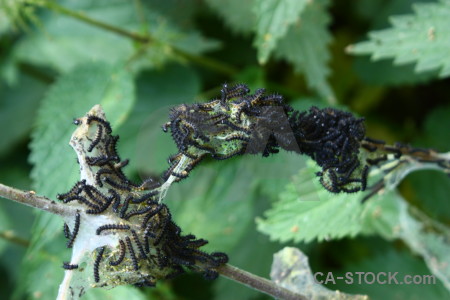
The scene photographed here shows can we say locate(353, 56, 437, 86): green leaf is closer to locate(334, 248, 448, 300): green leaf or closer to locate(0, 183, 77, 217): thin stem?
locate(334, 248, 448, 300): green leaf

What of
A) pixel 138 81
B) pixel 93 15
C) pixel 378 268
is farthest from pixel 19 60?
pixel 378 268

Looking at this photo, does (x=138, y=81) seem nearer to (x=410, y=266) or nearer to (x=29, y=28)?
(x=29, y=28)

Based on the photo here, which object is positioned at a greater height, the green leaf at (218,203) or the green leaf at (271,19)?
the green leaf at (271,19)

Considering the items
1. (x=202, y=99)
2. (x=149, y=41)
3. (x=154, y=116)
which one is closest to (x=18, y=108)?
(x=154, y=116)

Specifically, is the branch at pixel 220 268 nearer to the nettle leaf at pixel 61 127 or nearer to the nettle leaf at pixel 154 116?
the nettle leaf at pixel 61 127

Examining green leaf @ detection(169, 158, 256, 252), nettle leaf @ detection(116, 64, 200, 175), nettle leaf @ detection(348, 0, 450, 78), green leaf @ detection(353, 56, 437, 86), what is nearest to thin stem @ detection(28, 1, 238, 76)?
nettle leaf @ detection(116, 64, 200, 175)

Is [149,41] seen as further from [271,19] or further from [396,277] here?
[396,277]

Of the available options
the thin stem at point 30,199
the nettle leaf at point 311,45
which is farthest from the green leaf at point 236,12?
the thin stem at point 30,199
